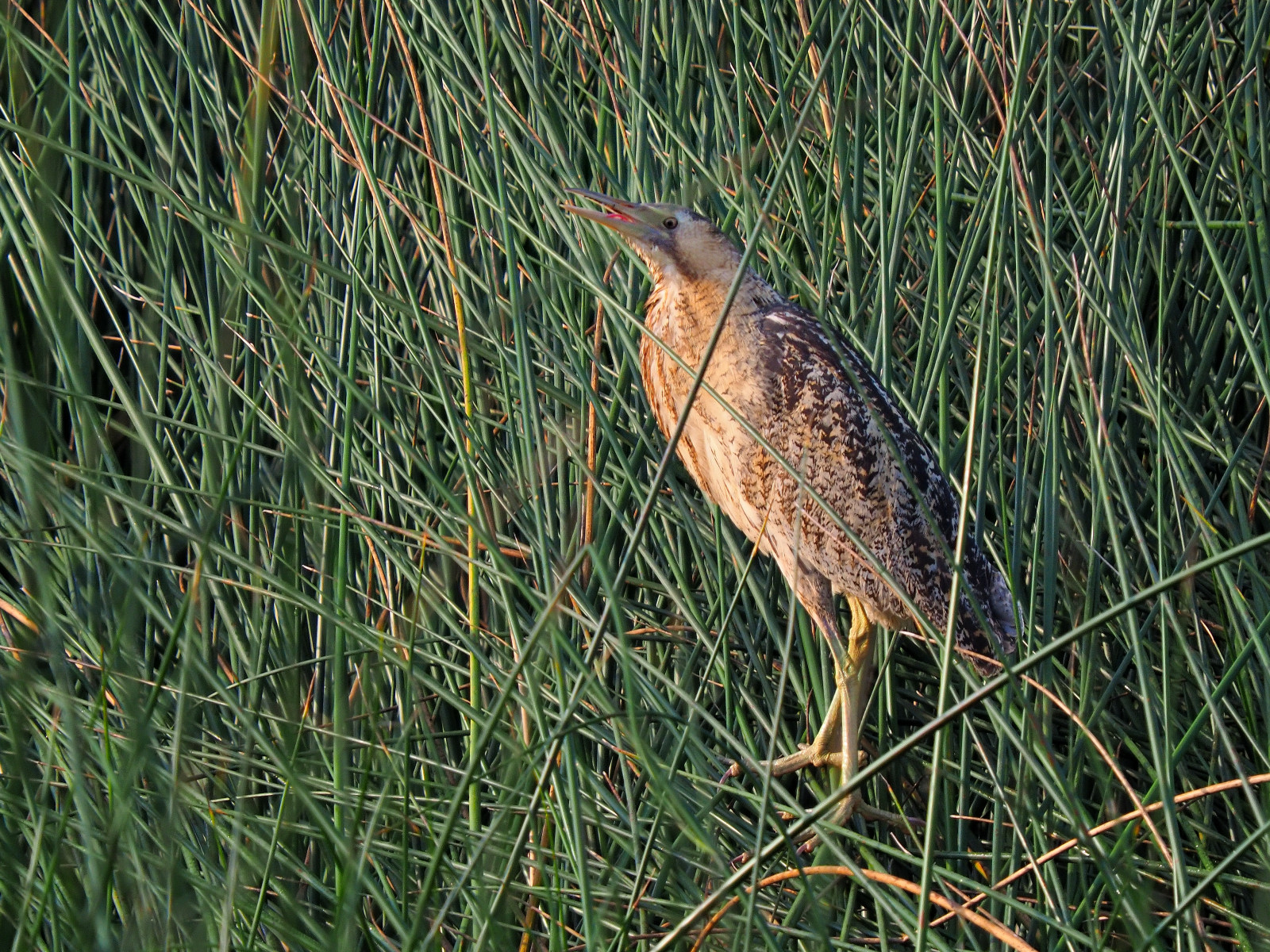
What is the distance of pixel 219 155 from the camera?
2760 mm

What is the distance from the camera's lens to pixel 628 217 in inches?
80.1

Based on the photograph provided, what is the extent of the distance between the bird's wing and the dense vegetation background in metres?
0.09

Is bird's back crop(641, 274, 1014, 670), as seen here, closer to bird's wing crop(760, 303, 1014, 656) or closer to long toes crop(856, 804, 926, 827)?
bird's wing crop(760, 303, 1014, 656)

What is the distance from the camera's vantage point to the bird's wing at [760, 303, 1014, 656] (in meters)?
2.12

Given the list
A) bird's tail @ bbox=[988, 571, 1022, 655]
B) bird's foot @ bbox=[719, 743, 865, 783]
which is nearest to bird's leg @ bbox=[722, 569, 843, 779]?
bird's foot @ bbox=[719, 743, 865, 783]

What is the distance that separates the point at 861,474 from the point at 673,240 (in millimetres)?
510

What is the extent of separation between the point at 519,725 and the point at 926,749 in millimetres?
683

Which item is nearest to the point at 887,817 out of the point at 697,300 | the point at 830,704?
the point at 830,704

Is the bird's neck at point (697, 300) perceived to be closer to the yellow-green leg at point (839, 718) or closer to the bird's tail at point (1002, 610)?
the yellow-green leg at point (839, 718)

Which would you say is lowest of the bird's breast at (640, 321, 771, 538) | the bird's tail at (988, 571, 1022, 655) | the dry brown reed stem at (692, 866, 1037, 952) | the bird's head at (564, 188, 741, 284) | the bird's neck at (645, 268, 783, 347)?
the bird's tail at (988, 571, 1022, 655)

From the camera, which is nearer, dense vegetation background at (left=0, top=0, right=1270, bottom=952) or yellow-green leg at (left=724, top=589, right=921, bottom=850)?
dense vegetation background at (left=0, top=0, right=1270, bottom=952)

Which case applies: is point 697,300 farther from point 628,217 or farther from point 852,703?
point 852,703

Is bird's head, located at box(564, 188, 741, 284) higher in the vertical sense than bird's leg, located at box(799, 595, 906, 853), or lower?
higher

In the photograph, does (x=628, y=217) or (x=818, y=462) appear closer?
(x=628, y=217)
